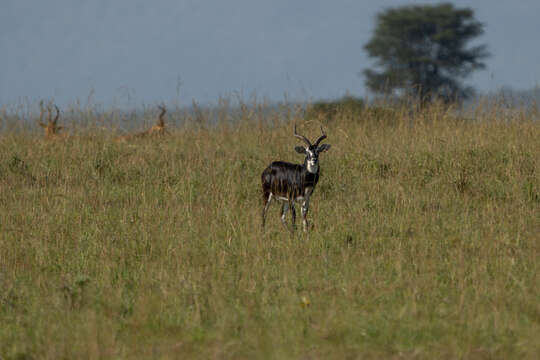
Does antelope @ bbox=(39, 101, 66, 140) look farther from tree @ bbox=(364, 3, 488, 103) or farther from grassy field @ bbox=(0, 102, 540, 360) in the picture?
tree @ bbox=(364, 3, 488, 103)

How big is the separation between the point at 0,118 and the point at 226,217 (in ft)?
26.0

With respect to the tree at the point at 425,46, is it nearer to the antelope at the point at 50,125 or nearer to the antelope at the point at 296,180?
the antelope at the point at 50,125

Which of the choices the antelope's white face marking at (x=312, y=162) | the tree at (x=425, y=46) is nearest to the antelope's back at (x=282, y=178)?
the antelope's white face marking at (x=312, y=162)

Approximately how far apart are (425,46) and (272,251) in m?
33.2

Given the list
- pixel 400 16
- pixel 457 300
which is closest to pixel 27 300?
pixel 457 300

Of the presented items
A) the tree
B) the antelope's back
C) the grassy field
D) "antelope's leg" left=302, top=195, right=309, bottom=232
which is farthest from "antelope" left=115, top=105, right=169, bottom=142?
the tree

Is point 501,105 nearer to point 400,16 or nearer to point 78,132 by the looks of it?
point 78,132

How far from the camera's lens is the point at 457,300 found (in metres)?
5.03

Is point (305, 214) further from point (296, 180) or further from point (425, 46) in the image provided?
point (425, 46)

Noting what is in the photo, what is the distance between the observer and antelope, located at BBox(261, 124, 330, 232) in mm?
6992

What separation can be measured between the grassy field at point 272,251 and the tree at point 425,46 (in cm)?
2538

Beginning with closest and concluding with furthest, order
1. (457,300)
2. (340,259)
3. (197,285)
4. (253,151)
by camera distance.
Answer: (457,300) < (197,285) < (340,259) < (253,151)

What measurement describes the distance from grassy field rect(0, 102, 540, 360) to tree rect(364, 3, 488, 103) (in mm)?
25381

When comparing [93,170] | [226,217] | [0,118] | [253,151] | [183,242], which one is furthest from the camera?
[0,118]
